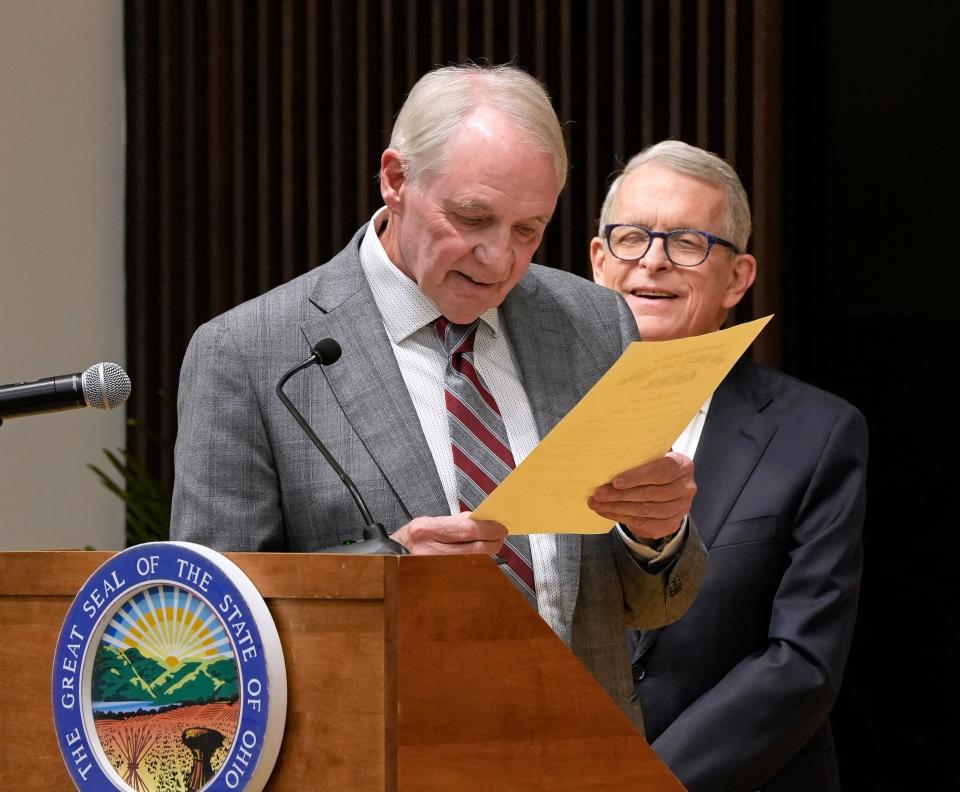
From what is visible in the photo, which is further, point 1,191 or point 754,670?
point 1,191

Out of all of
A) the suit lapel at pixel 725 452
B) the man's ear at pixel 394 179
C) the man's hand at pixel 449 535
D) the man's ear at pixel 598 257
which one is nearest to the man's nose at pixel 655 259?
the man's ear at pixel 598 257

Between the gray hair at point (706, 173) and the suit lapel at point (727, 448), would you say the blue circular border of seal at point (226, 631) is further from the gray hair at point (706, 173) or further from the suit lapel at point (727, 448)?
the gray hair at point (706, 173)

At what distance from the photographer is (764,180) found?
4254mm

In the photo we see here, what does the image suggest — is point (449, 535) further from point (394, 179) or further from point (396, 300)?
point (394, 179)

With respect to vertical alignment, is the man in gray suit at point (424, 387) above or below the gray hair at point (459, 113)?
below

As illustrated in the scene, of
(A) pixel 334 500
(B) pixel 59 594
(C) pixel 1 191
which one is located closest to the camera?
(B) pixel 59 594

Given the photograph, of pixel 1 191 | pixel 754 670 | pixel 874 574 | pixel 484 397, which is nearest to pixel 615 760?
pixel 484 397

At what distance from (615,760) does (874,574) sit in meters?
2.85

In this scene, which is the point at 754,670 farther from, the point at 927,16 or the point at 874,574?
the point at 927,16

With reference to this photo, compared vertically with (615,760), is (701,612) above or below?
below

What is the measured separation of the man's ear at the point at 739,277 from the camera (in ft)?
10.1

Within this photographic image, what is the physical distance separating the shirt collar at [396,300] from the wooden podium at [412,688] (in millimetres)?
632

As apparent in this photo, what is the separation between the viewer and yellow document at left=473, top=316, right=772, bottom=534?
4.65 feet

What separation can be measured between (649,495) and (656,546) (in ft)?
0.74
